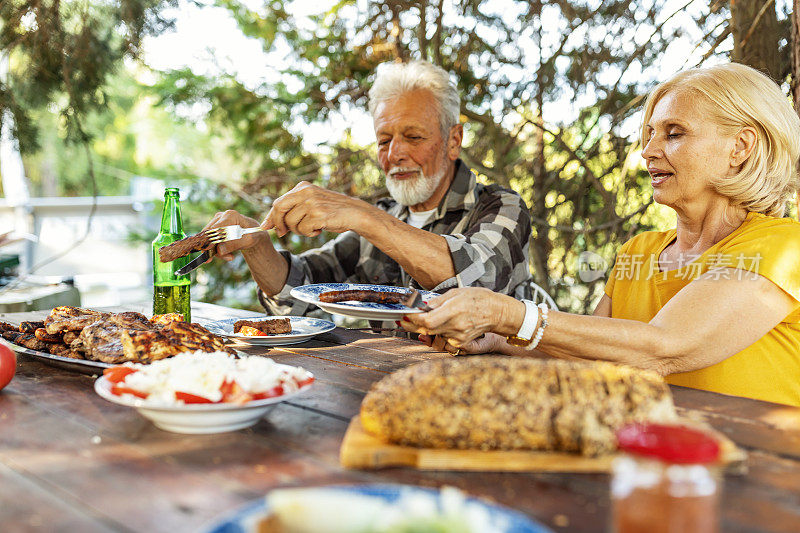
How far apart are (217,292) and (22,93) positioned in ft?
6.43

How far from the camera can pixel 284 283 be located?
110 inches

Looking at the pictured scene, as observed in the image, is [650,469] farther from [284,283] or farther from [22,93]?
[22,93]

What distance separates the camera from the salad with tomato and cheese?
3.67 ft

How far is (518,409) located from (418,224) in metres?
2.12

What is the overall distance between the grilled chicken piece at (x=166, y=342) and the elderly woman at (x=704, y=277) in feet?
1.67

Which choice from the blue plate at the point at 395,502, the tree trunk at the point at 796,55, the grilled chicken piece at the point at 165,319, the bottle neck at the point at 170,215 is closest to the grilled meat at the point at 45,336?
the grilled chicken piece at the point at 165,319

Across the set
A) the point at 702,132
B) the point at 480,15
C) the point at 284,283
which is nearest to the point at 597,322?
the point at 702,132

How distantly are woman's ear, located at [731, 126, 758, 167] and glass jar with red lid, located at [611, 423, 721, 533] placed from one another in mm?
1516

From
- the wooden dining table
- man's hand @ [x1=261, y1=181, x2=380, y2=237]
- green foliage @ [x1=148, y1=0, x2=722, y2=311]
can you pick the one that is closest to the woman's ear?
the wooden dining table

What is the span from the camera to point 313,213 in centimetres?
215

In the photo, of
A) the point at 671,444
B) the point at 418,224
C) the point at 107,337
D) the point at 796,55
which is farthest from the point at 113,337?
the point at 796,55

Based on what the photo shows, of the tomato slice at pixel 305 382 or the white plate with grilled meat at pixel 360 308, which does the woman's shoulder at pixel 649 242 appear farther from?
the tomato slice at pixel 305 382

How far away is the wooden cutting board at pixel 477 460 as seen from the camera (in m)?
0.95

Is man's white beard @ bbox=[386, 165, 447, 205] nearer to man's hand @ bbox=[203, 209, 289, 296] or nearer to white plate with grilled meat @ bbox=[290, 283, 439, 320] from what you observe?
man's hand @ bbox=[203, 209, 289, 296]
